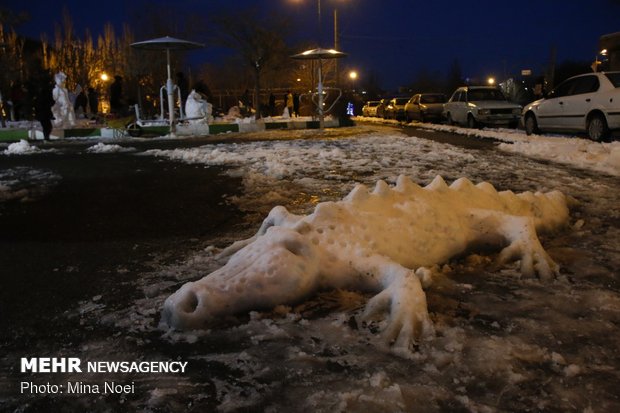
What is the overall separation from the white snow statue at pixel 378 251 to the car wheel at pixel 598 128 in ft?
29.4

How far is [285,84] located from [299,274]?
42.8m

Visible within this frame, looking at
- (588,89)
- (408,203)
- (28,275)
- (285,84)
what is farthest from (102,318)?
(285,84)

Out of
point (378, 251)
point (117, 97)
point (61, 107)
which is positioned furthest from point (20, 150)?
point (378, 251)

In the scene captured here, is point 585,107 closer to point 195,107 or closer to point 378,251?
point 378,251

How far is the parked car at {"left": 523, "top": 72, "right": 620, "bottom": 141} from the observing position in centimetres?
1170

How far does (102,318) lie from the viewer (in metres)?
2.98

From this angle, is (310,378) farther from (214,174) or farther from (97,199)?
(214,174)

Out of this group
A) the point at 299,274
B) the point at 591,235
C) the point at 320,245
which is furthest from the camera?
the point at 591,235

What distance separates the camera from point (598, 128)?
12141mm

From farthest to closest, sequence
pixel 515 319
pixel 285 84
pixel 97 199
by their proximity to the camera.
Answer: pixel 285 84 < pixel 97 199 < pixel 515 319

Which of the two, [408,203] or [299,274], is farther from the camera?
[408,203]

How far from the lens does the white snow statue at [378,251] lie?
9.22 feet

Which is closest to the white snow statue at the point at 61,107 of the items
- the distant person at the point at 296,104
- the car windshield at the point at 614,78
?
the distant person at the point at 296,104

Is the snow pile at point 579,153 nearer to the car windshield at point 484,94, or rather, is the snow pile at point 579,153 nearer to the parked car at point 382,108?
the car windshield at point 484,94
